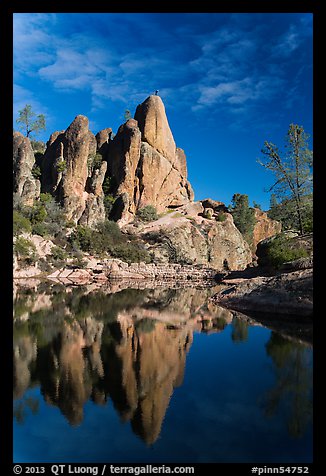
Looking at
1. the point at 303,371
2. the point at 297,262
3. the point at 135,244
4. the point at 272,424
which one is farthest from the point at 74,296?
the point at 135,244

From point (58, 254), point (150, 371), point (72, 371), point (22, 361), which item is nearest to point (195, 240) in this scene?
point (58, 254)

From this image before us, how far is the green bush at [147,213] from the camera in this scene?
59.7 m

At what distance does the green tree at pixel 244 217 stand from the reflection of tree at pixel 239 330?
2200 inches

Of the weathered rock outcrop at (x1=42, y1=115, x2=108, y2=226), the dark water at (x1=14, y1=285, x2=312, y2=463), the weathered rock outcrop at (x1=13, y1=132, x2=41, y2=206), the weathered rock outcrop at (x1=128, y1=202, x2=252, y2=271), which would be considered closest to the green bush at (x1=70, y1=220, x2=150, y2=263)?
the weathered rock outcrop at (x1=128, y1=202, x2=252, y2=271)

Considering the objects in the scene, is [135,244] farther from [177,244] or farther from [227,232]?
[227,232]

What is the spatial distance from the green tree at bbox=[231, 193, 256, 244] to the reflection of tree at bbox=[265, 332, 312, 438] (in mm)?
61040

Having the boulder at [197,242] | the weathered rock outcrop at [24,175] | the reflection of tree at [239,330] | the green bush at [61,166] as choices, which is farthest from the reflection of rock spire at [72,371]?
the green bush at [61,166]

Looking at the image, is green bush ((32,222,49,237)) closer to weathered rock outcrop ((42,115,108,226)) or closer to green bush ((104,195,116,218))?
weathered rock outcrop ((42,115,108,226))

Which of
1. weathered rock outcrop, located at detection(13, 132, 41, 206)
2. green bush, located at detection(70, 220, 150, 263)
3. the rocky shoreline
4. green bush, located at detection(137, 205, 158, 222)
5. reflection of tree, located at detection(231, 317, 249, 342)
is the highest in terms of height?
weathered rock outcrop, located at detection(13, 132, 41, 206)

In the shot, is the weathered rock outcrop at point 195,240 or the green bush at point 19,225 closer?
the green bush at point 19,225

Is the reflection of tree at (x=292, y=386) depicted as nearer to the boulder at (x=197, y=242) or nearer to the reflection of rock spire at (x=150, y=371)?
the reflection of rock spire at (x=150, y=371)

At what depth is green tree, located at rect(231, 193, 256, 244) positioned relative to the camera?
235 feet

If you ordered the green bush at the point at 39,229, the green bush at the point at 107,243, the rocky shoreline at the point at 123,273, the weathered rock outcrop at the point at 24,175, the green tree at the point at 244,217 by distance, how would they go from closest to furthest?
the rocky shoreline at the point at 123,273 < the green bush at the point at 39,229 < the green bush at the point at 107,243 < the weathered rock outcrop at the point at 24,175 < the green tree at the point at 244,217
